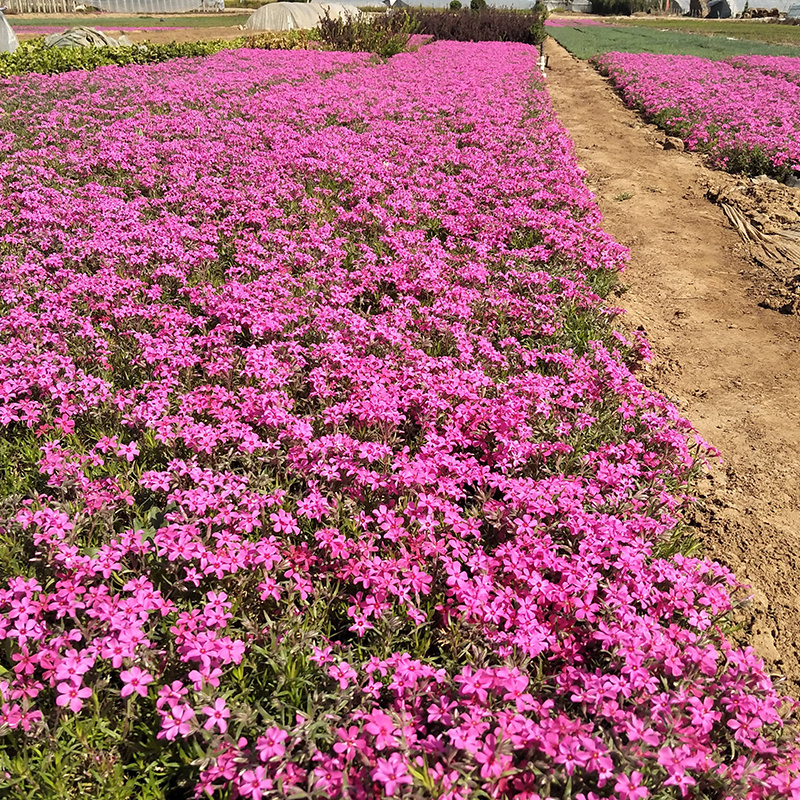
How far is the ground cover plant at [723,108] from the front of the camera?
15.7 meters

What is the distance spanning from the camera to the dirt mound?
9422 mm

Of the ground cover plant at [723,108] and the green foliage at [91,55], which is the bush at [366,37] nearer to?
the green foliage at [91,55]

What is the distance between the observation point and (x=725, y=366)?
7.33 metres

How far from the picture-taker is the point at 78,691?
108 inches

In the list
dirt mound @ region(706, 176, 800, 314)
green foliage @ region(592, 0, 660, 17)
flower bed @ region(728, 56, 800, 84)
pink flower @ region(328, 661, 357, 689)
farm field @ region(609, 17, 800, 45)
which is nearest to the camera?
pink flower @ region(328, 661, 357, 689)

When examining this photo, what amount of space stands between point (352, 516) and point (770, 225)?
12304mm

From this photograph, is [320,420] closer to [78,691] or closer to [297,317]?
[297,317]

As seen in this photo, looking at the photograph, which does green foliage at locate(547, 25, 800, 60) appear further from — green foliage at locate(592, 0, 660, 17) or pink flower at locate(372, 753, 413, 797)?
green foliage at locate(592, 0, 660, 17)

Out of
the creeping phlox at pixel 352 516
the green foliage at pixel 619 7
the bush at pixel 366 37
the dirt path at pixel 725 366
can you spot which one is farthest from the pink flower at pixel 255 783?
the green foliage at pixel 619 7

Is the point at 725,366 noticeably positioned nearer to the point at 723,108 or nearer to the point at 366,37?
the point at 723,108

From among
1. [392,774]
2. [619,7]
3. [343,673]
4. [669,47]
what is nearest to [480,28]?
[669,47]

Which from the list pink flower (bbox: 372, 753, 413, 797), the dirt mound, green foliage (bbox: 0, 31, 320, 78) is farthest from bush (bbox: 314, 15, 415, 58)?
pink flower (bbox: 372, 753, 413, 797)

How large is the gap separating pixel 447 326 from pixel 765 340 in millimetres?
5015

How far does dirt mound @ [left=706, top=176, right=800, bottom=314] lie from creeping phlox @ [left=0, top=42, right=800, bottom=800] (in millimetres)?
3052
